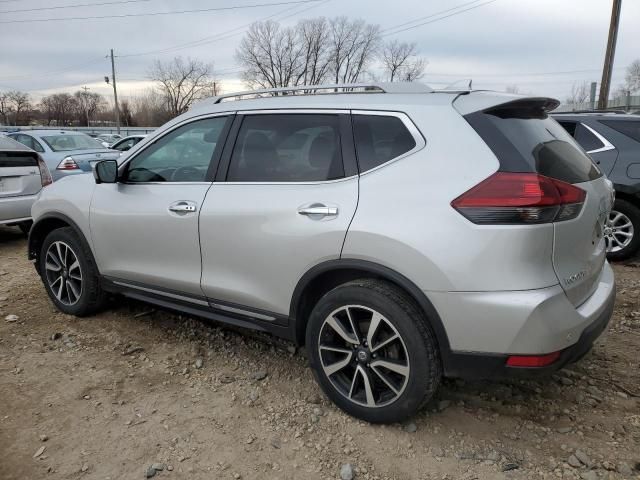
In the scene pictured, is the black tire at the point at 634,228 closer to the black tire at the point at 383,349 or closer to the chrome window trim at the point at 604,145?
the chrome window trim at the point at 604,145

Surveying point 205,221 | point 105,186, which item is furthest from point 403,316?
point 105,186

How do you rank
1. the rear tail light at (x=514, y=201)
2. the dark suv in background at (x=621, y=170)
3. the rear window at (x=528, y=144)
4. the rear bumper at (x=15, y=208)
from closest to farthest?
the rear tail light at (x=514, y=201) → the rear window at (x=528, y=144) → the dark suv in background at (x=621, y=170) → the rear bumper at (x=15, y=208)

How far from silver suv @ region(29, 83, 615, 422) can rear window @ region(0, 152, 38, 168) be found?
4.01 m

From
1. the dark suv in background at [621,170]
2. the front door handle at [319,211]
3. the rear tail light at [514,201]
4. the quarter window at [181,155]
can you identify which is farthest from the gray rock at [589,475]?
the dark suv in background at [621,170]

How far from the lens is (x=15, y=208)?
250 inches

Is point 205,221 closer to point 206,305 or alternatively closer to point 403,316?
point 206,305

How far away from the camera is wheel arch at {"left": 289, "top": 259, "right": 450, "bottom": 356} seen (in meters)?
2.29

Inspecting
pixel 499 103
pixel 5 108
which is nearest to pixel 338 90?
pixel 499 103

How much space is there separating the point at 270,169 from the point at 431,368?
4.63 ft

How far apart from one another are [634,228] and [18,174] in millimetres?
7493

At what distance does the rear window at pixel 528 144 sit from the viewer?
7.23ft

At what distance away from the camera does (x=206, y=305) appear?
126 inches

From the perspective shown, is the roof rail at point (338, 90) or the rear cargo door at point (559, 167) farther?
the roof rail at point (338, 90)

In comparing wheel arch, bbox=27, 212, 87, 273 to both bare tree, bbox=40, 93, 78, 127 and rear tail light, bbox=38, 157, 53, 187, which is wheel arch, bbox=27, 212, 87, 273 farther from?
bare tree, bbox=40, 93, 78, 127
